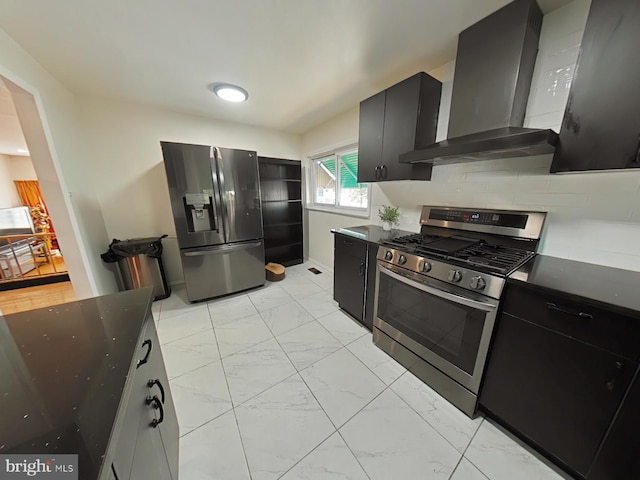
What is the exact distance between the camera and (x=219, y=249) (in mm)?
2664

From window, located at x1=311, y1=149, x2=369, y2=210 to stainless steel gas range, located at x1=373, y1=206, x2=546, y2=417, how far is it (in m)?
1.24

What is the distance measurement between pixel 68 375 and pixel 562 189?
2.47 m

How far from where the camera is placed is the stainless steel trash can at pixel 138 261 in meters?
2.50

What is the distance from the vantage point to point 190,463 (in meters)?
1.14

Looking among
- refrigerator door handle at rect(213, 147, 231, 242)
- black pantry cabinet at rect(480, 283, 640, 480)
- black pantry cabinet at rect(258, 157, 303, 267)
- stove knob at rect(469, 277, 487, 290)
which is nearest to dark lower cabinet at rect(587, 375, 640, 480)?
black pantry cabinet at rect(480, 283, 640, 480)

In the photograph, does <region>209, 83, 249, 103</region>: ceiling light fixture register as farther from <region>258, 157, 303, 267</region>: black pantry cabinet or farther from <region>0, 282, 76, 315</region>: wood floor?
<region>0, 282, 76, 315</region>: wood floor

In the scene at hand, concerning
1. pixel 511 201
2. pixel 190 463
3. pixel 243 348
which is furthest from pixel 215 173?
pixel 511 201

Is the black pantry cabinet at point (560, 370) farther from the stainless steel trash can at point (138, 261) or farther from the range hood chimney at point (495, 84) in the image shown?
the stainless steel trash can at point (138, 261)

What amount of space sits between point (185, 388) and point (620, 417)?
2.35 meters

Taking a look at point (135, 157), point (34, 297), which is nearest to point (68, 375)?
point (135, 157)

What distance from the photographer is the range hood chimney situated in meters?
1.25

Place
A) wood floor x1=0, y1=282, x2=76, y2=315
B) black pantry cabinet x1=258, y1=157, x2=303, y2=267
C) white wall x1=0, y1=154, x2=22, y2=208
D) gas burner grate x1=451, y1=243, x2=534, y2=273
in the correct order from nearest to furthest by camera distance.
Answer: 1. gas burner grate x1=451, y1=243, x2=534, y2=273
2. wood floor x1=0, y1=282, x2=76, y2=315
3. black pantry cabinet x1=258, y1=157, x2=303, y2=267
4. white wall x1=0, y1=154, x2=22, y2=208

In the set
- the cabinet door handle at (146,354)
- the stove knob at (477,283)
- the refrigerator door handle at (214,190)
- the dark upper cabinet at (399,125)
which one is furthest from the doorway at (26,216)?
the stove knob at (477,283)

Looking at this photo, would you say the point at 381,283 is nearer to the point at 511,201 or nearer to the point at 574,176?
the point at 511,201
